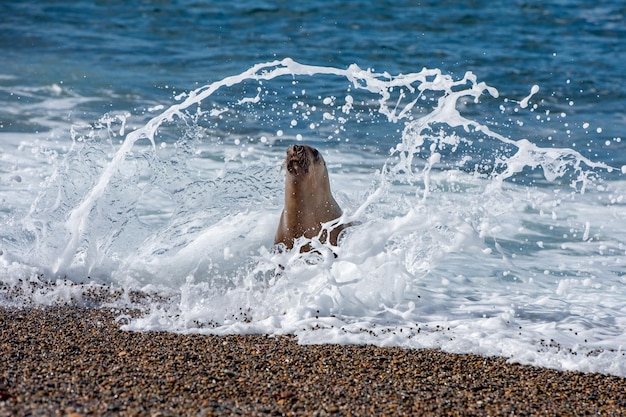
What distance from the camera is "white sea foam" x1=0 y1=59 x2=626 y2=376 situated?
16.6ft

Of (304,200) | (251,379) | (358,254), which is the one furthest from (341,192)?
(251,379)

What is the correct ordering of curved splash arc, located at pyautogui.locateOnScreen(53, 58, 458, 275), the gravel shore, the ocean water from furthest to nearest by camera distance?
curved splash arc, located at pyautogui.locateOnScreen(53, 58, 458, 275)
the ocean water
the gravel shore

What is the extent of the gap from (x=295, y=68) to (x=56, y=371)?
2694 millimetres

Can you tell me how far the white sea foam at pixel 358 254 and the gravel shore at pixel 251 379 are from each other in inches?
8.8

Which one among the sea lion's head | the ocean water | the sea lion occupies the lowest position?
the ocean water

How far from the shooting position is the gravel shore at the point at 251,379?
3699 mm

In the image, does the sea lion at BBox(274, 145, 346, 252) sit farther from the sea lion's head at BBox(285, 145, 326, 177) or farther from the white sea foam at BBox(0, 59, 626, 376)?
the white sea foam at BBox(0, 59, 626, 376)

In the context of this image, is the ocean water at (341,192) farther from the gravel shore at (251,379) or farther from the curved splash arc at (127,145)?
the gravel shore at (251,379)

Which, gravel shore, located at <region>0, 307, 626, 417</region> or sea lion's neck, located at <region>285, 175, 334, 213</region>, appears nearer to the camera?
gravel shore, located at <region>0, 307, 626, 417</region>

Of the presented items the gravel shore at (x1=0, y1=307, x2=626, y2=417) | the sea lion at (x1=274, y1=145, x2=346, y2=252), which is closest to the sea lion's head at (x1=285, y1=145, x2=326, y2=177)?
the sea lion at (x1=274, y1=145, x2=346, y2=252)

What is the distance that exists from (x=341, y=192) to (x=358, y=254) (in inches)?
67.5

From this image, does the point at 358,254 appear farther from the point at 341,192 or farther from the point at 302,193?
the point at 341,192

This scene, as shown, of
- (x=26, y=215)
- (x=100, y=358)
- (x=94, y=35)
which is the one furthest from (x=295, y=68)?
(x=94, y=35)

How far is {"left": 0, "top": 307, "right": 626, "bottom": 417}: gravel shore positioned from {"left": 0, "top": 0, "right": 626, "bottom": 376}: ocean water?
0.22 metres
